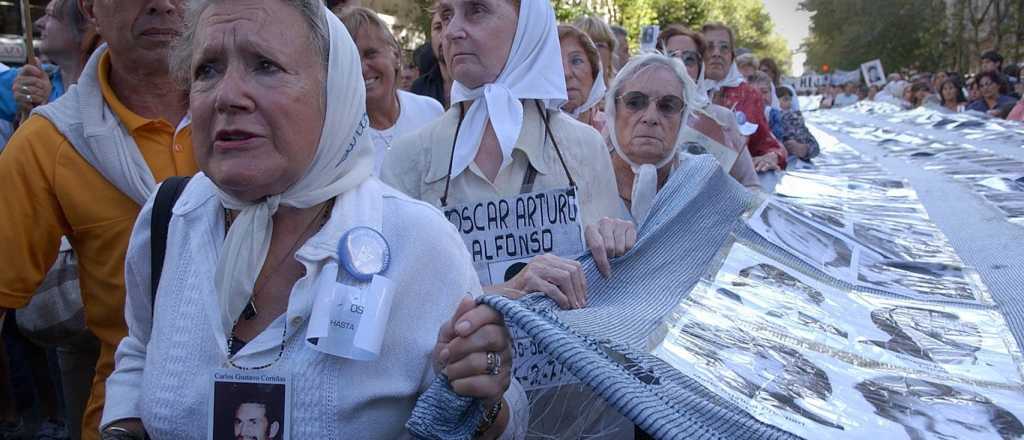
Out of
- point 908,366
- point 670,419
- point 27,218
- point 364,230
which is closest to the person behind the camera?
point 670,419

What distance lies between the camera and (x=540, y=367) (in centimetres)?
200

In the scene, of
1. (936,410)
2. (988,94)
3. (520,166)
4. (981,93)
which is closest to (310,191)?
(520,166)

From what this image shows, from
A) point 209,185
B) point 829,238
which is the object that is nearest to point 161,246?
point 209,185

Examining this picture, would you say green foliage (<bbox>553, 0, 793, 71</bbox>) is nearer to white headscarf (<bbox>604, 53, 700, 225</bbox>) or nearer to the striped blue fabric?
white headscarf (<bbox>604, 53, 700, 225</bbox>)

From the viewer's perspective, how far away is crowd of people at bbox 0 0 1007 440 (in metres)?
1.67

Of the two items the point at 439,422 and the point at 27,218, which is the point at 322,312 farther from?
the point at 27,218

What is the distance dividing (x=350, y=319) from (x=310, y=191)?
1.13ft

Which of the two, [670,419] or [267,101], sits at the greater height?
[267,101]

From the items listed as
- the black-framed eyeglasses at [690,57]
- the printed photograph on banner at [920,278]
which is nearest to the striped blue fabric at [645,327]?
the printed photograph on banner at [920,278]

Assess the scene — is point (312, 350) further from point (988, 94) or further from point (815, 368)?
point (988, 94)

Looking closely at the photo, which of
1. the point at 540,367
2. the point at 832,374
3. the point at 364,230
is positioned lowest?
the point at 540,367

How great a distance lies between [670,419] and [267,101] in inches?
39.2

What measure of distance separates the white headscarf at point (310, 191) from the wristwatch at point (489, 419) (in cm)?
55

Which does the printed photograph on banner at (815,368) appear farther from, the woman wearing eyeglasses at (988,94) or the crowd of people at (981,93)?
the woman wearing eyeglasses at (988,94)
